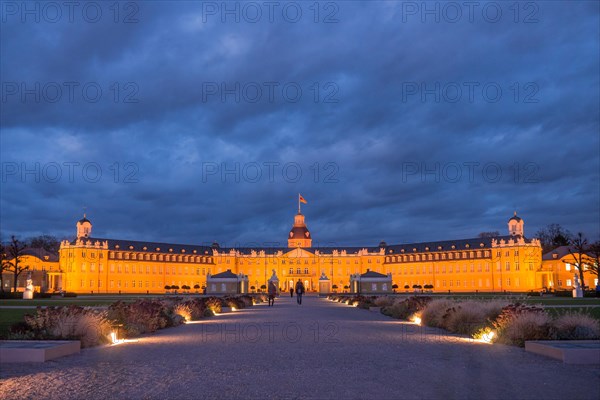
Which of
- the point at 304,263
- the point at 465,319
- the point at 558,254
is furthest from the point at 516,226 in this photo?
the point at 465,319

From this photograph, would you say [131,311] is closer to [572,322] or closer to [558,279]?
[572,322]

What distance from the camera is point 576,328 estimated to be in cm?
1516

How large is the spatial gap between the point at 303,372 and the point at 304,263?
504ft

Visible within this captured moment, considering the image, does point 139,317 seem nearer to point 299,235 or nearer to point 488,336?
point 488,336

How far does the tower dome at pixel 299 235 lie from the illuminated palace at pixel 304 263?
0.94 ft

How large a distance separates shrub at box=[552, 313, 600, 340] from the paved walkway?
4.88 feet

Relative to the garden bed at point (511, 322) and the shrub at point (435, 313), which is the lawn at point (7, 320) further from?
the shrub at point (435, 313)

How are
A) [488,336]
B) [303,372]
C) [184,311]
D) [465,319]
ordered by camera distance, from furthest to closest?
[184,311]
[465,319]
[488,336]
[303,372]

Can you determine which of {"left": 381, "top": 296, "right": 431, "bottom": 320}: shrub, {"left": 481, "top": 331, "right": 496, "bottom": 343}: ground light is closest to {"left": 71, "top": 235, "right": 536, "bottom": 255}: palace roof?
{"left": 381, "top": 296, "right": 431, "bottom": 320}: shrub

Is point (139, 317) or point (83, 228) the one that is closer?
point (139, 317)

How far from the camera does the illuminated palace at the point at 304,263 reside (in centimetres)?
13688

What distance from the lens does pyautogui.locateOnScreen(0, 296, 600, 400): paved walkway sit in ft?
30.9

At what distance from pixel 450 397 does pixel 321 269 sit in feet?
516

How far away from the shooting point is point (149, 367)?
Result: 12.4 metres
